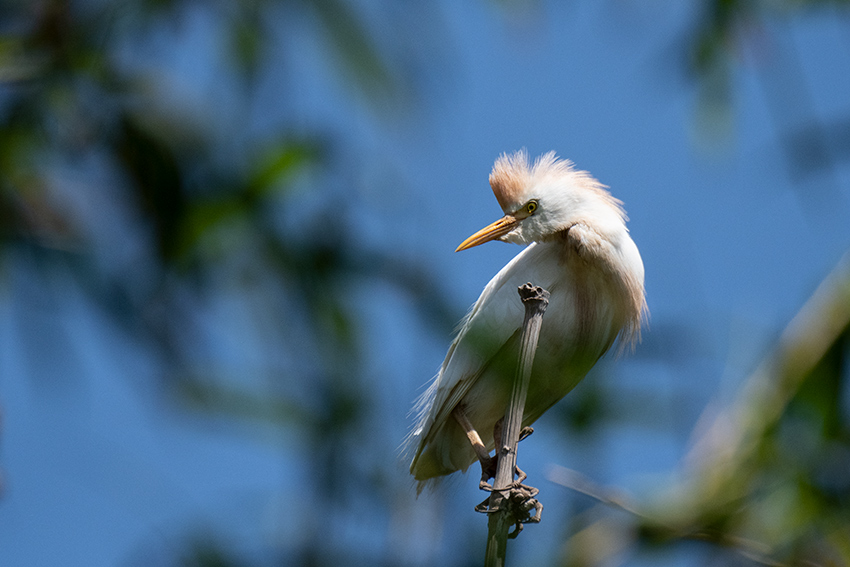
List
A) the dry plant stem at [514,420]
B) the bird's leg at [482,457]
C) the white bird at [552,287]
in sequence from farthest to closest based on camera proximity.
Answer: the white bird at [552,287] → the bird's leg at [482,457] → the dry plant stem at [514,420]

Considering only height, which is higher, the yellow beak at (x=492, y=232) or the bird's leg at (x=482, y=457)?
the yellow beak at (x=492, y=232)

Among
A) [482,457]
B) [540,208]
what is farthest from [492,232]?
[482,457]

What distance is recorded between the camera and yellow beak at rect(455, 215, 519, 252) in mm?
1618

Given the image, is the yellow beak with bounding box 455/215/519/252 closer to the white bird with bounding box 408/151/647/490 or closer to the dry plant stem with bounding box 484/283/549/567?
the white bird with bounding box 408/151/647/490

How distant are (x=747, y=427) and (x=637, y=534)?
325 mm

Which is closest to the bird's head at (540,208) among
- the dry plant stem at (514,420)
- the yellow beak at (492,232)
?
the yellow beak at (492,232)

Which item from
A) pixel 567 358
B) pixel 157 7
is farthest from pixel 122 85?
pixel 567 358

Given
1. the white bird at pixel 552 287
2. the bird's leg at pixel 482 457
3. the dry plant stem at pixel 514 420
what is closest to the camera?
the dry plant stem at pixel 514 420

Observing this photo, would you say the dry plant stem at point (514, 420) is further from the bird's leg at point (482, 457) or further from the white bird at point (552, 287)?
the white bird at point (552, 287)

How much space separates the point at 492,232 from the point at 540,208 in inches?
4.6

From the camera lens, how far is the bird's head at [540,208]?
1.62m

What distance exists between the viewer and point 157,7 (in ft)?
2.37

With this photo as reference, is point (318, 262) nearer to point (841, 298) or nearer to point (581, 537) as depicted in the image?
point (581, 537)

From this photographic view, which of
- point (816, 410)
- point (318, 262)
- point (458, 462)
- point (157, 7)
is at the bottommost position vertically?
point (318, 262)
